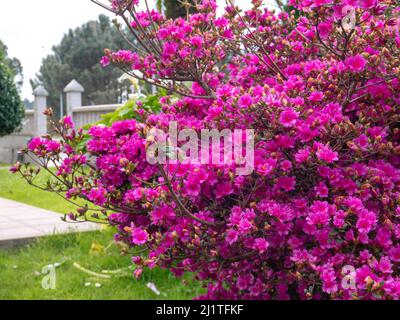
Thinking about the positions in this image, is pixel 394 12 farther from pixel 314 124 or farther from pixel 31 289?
pixel 31 289

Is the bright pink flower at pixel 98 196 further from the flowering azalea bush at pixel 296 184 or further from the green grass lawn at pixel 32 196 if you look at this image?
the green grass lawn at pixel 32 196

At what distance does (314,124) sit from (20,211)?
469 centimetres

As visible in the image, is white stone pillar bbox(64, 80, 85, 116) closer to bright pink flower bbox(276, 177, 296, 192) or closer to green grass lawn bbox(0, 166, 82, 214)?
green grass lawn bbox(0, 166, 82, 214)

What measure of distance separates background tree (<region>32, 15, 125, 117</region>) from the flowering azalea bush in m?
24.8

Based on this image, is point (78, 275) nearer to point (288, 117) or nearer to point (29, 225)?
point (29, 225)

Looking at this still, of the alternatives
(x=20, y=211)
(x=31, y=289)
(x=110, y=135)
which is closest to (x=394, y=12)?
(x=110, y=135)

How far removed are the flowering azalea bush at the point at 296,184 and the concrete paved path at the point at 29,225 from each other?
7.95 feet

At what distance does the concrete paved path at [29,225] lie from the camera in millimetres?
4193

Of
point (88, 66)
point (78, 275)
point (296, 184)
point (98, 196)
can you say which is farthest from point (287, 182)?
point (88, 66)

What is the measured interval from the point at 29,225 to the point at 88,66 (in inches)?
934

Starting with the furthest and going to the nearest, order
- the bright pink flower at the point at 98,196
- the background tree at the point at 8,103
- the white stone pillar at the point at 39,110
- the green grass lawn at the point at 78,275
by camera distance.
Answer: the white stone pillar at the point at 39,110 < the background tree at the point at 8,103 < the green grass lawn at the point at 78,275 < the bright pink flower at the point at 98,196

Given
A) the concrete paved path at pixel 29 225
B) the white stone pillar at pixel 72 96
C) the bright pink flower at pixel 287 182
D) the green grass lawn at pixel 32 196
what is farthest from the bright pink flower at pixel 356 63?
the white stone pillar at pixel 72 96

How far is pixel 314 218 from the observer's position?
1.44m

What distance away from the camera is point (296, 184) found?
1662mm
